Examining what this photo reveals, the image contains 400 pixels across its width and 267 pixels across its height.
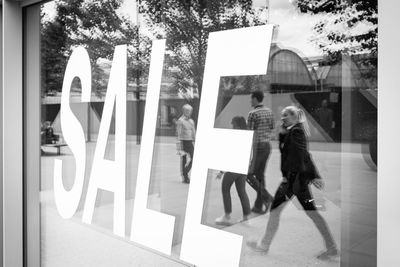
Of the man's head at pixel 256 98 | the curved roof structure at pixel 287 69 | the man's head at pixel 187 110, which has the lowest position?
the man's head at pixel 187 110

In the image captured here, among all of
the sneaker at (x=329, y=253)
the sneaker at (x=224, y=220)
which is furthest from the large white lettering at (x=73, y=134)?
the sneaker at (x=329, y=253)

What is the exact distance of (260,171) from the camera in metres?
1.78

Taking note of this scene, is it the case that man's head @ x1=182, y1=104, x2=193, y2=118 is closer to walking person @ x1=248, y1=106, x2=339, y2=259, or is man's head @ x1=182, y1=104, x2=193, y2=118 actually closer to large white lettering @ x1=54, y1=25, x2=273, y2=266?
large white lettering @ x1=54, y1=25, x2=273, y2=266

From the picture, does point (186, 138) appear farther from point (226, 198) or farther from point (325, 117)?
point (325, 117)

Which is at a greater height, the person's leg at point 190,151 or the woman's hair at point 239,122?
the woman's hair at point 239,122

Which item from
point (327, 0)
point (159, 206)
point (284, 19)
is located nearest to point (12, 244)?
point (159, 206)

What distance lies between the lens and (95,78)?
243 centimetres

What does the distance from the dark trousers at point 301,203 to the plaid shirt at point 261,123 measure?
0.69 ft

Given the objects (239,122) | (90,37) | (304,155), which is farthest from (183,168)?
(90,37)

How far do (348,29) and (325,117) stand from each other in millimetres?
354

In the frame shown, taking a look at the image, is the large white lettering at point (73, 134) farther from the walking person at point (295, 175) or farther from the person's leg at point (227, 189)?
the walking person at point (295, 175)

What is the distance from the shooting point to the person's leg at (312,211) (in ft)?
5.18

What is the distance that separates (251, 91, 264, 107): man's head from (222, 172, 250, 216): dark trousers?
34cm

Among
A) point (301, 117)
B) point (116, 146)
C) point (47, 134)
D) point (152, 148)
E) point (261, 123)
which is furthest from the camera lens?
point (47, 134)
